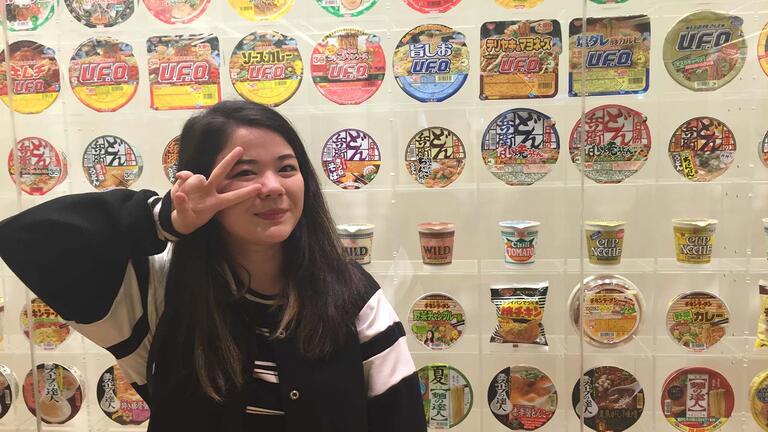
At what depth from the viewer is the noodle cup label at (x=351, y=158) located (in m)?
2.07

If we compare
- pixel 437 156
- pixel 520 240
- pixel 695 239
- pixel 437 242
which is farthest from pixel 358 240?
pixel 695 239

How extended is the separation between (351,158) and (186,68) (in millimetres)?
698

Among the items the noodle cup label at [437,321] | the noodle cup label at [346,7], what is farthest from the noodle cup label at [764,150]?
the noodle cup label at [346,7]

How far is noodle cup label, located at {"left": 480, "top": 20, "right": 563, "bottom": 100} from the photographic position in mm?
1961

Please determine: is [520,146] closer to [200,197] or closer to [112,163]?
[200,197]

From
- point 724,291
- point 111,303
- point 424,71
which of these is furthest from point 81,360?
point 724,291

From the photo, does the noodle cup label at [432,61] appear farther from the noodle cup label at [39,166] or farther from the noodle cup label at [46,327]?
the noodle cup label at [46,327]

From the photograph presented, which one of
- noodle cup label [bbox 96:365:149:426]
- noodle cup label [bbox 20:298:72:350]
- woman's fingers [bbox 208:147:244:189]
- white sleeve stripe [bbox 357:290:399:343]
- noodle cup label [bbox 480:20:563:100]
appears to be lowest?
noodle cup label [bbox 96:365:149:426]

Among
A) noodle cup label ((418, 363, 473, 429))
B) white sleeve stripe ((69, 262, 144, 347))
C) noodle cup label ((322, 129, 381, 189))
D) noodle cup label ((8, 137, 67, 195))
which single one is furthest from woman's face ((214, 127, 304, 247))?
noodle cup label ((8, 137, 67, 195))

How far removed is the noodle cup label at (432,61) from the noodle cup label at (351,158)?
25cm

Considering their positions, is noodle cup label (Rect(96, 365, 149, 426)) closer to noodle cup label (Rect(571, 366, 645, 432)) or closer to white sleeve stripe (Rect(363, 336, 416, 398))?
white sleeve stripe (Rect(363, 336, 416, 398))

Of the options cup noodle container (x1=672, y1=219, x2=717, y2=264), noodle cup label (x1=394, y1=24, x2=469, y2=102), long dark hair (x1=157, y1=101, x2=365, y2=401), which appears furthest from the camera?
noodle cup label (x1=394, y1=24, x2=469, y2=102)

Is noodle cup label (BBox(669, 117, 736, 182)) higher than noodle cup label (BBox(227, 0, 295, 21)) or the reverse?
the reverse

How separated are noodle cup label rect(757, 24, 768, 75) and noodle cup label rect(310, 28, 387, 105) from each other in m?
1.30
